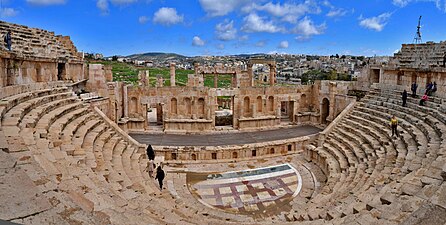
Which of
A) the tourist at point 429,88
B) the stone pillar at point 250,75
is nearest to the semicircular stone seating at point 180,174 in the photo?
the tourist at point 429,88

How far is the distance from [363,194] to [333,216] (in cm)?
136

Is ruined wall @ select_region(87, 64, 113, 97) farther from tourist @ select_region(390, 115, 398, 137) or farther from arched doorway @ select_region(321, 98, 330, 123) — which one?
tourist @ select_region(390, 115, 398, 137)

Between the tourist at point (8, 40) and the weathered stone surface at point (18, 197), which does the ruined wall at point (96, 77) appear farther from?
the weathered stone surface at point (18, 197)

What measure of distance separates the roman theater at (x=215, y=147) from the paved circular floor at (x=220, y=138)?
0.12 meters

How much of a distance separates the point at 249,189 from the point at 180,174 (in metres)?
3.42

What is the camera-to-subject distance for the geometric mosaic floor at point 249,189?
458 inches

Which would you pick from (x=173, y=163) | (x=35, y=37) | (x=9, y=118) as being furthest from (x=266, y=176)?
(x=35, y=37)

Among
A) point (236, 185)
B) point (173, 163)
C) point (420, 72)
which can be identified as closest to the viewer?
point (236, 185)

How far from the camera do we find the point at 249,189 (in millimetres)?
13070

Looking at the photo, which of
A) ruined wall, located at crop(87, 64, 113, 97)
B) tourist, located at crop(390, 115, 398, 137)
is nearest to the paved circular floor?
ruined wall, located at crop(87, 64, 113, 97)

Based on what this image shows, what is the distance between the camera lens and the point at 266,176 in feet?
47.7

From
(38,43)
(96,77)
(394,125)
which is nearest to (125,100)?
(96,77)

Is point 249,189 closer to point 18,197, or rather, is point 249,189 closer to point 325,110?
point 18,197

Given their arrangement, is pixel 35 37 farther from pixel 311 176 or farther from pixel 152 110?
pixel 311 176
